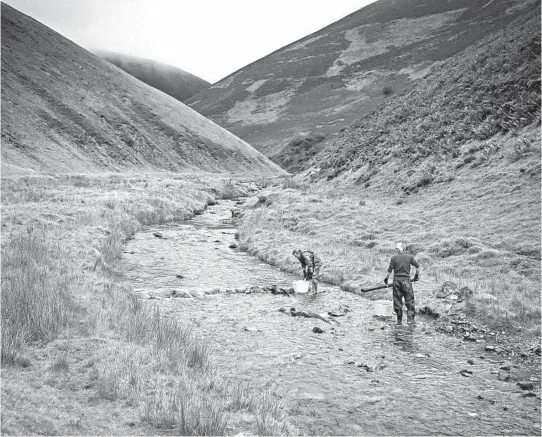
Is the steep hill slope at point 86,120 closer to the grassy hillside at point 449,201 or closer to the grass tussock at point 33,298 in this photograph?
the grassy hillside at point 449,201

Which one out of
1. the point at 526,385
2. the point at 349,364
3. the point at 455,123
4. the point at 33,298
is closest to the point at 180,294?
the point at 33,298

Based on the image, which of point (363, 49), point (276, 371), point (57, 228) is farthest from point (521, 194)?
point (363, 49)

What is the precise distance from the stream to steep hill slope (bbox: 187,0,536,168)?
3594 inches

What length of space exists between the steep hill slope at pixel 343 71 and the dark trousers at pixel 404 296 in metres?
92.8

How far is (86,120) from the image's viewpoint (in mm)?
82312

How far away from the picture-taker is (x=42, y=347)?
796 centimetres

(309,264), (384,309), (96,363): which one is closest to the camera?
(96,363)

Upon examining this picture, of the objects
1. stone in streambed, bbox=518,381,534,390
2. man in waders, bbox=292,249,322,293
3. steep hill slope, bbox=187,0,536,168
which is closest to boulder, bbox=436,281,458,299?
man in waders, bbox=292,249,322,293

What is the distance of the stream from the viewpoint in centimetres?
784

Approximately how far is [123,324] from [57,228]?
1431 centimetres

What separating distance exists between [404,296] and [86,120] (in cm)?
8123

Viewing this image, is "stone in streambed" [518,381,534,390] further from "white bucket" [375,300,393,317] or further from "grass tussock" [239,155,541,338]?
"white bucket" [375,300,393,317]

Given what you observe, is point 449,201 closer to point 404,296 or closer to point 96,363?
point 404,296

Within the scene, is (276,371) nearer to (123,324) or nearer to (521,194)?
(123,324)
